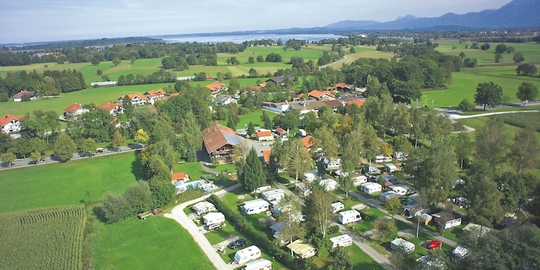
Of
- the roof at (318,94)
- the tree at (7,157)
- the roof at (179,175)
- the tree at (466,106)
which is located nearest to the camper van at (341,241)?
the roof at (179,175)

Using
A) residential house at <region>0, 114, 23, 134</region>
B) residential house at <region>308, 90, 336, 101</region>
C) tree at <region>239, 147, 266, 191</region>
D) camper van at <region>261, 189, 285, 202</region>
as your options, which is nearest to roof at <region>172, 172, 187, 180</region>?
tree at <region>239, 147, 266, 191</region>

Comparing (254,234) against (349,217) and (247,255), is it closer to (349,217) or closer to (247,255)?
(247,255)

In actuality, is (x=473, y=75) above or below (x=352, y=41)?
below

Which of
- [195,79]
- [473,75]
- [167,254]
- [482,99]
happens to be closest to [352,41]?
[473,75]

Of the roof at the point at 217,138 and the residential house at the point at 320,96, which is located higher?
the residential house at the point at 320,96

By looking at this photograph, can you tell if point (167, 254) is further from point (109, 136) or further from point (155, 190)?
point (109, 136)

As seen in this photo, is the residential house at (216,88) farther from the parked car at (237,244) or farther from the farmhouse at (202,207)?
the parked car at (237,244)
